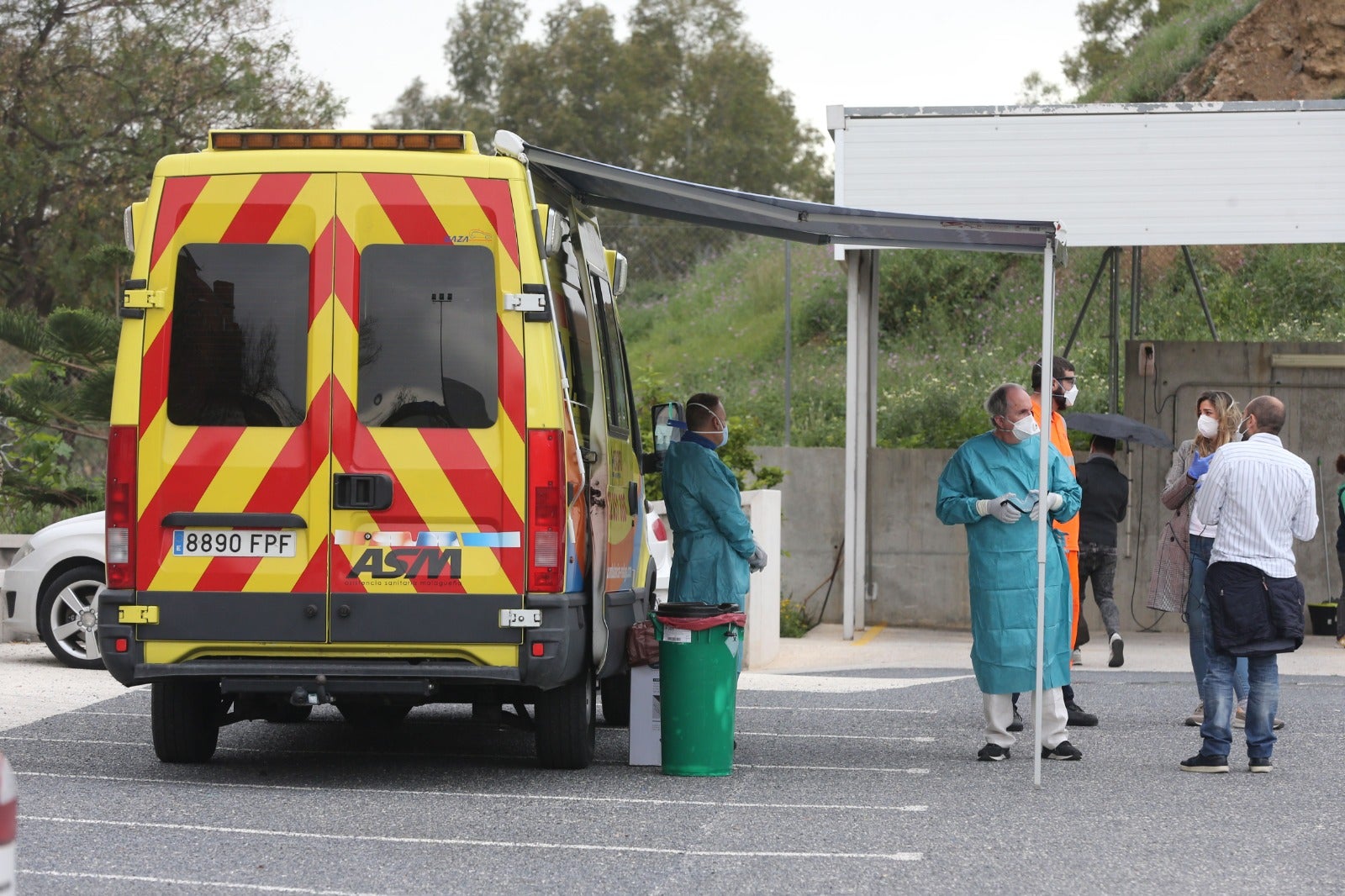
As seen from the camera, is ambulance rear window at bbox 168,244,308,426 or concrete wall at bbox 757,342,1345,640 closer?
ambulance rear window at bbox 168,244,308,426

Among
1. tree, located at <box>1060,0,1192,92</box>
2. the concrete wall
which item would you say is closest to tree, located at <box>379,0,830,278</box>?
tree, located at <box>1060,0,1192,92</box>

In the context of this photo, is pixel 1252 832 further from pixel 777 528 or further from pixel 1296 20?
pixel 1296 20

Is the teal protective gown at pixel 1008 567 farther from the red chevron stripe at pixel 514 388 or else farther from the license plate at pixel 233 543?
the license plate at pixel 233 543

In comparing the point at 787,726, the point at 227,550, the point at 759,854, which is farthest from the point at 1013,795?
the point at 227,550

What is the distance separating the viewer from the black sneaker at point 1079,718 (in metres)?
9.77

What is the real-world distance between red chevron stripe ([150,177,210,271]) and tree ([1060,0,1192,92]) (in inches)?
1613

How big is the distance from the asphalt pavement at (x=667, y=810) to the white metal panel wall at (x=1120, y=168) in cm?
512

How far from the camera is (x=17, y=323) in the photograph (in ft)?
52.5

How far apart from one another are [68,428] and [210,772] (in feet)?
32.2

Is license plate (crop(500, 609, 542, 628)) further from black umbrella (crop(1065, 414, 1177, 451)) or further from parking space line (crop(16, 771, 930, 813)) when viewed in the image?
black umbrella (crop(1065, 414, 1177, 451))

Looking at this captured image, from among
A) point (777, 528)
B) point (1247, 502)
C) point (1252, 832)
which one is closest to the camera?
point (1252, 832)

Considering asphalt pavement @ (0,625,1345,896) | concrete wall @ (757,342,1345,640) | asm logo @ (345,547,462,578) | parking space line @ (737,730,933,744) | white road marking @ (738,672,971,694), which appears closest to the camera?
asphalt pavement @ (0,625,1345,896)

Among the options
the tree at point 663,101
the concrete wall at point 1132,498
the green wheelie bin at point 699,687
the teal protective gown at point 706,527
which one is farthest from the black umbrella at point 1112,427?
the tree at point 663,101

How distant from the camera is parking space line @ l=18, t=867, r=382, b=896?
545 centimetres
